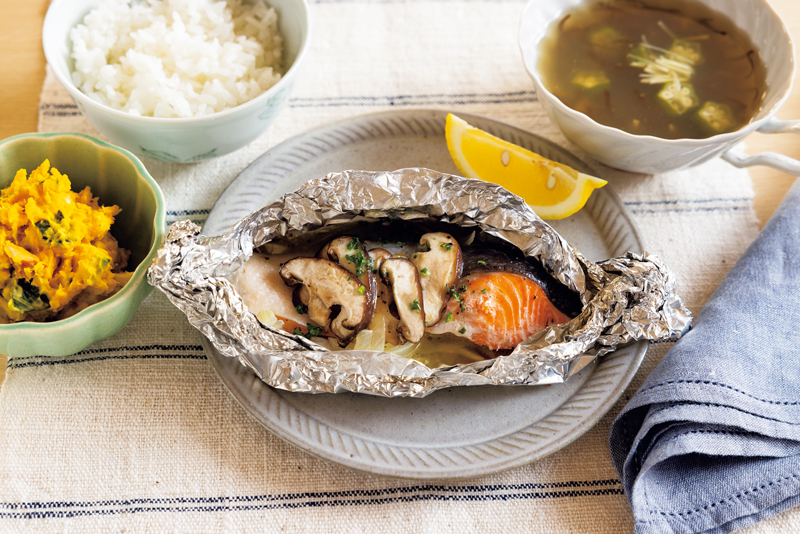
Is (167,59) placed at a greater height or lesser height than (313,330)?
greater

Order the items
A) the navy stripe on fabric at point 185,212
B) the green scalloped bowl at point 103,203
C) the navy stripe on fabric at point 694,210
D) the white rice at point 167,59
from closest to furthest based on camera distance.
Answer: the green scalloped bowl at point 103,203, the white rice at point 167,59, the navy stripe on fabric at point 185,212, the navy stripe on fabric at point 694,210

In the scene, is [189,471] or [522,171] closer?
[189,471]

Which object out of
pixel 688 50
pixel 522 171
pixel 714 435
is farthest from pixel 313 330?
pixel 688 50

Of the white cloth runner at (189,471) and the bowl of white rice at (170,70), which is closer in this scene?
the white cloth runner at (189,471)

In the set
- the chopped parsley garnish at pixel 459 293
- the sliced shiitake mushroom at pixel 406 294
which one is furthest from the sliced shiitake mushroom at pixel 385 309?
the chopped parsley garnish at pixel 459 293

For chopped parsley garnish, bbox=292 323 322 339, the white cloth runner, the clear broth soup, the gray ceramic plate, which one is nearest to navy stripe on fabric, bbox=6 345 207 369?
the white cloth runner

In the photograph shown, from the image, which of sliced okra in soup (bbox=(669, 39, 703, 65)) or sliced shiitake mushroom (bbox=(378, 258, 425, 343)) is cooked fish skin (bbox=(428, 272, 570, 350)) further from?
sliced okra in soup (bbox=(669, 39, 703, 65))

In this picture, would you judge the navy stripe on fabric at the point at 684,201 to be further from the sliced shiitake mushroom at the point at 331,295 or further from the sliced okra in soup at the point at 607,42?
the sliced shiitake mushroom at the point at 331,295

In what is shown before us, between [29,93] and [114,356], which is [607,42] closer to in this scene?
[114,356]
